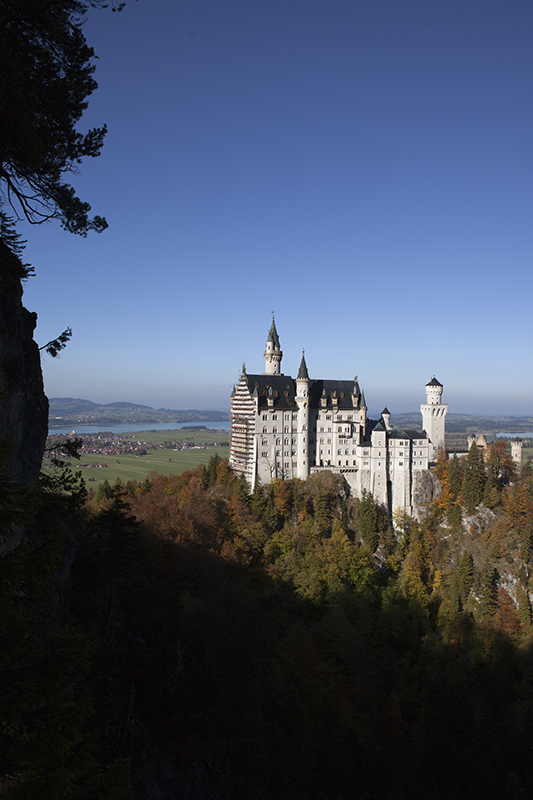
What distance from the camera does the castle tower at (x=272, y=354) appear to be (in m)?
84.6

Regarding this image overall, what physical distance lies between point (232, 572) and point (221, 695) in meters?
23.8

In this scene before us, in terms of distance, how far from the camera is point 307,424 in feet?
254

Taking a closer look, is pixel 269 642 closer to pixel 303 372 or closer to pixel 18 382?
pixel 18 382

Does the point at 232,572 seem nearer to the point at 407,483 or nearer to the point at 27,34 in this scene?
the point at 407,483

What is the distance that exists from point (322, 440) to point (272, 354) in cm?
1686

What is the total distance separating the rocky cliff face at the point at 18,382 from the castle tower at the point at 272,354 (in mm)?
61934

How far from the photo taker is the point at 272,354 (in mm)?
84750

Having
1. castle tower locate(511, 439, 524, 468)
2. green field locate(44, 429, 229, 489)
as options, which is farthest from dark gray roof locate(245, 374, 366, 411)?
green field locate(44, 429, 229, 489)

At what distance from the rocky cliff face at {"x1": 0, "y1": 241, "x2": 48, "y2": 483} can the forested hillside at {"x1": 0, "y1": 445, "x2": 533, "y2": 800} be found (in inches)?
79.3

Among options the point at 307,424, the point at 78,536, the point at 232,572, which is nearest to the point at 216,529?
the point at 232,572

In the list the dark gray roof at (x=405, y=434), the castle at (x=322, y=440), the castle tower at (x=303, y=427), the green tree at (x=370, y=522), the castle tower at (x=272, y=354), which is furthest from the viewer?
the castle tower at (x=272, y=354)

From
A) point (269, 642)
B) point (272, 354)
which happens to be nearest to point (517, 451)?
point (272, 354)

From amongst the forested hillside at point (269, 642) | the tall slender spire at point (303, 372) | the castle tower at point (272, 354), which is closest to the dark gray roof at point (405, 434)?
the forested hillside at point (269, 642)

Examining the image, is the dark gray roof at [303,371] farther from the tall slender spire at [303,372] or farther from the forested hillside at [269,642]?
the forested hillside at [269,642]
